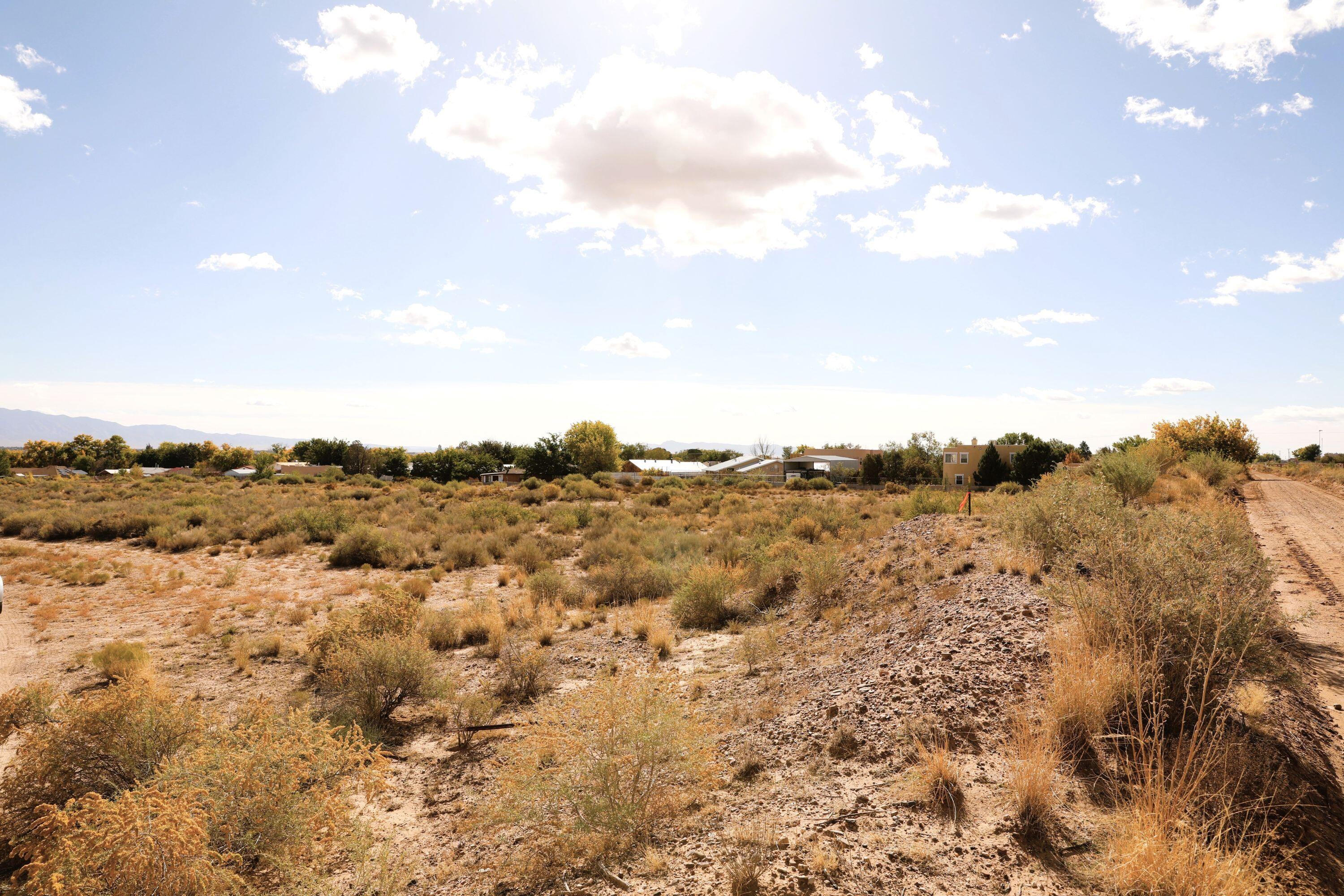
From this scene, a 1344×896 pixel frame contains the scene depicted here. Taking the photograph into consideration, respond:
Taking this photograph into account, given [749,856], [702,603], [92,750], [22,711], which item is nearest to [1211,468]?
[702,603]

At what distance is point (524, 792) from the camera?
498 cm

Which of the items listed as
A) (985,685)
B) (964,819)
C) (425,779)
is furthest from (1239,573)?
(425,779)

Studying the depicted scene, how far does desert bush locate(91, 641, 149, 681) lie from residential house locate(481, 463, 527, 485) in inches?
2095

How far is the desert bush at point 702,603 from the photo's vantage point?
39.5 ft

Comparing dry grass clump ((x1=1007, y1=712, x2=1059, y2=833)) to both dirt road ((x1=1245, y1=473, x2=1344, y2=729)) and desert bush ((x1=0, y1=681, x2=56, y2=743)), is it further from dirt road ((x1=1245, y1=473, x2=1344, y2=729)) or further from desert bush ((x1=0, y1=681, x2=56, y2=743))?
desert bush ((x1=0, y1=681, x2=56, y2=743))

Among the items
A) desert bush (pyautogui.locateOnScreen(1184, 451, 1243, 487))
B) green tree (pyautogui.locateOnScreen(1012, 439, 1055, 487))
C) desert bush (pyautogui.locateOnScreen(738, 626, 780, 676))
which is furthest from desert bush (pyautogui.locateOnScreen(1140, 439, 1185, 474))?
green tree (pyautogui.locateOnScreen(1012, 439, 1055, 487))

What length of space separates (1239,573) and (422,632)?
11431 mm

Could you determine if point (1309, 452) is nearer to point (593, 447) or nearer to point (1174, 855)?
point (593, 447)

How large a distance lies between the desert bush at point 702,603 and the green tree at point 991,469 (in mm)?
55543

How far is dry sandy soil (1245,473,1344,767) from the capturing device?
6383 millimetres

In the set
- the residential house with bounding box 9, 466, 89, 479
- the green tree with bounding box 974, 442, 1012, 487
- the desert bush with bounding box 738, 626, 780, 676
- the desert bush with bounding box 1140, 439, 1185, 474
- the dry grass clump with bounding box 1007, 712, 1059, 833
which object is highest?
the desert bush with bounding box 1140, 439, 1185, 474

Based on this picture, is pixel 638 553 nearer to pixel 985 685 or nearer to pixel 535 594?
pixel 535 594

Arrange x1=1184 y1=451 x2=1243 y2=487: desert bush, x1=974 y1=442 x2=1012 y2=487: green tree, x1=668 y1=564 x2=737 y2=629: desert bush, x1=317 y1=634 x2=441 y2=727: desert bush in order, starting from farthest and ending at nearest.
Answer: x1=974 y1=442 x2=1012 y2=487: green tree → x1=1184 y1=451 x2=1243 y2=487: desert bush → x1=668 y1=564 x2=737 y2=629: desert bush → x1=317 y1=634 x2=441 y2=727: desert bush

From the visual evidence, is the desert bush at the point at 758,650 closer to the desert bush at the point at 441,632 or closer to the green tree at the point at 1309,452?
the desert bush at the point at 441,632
